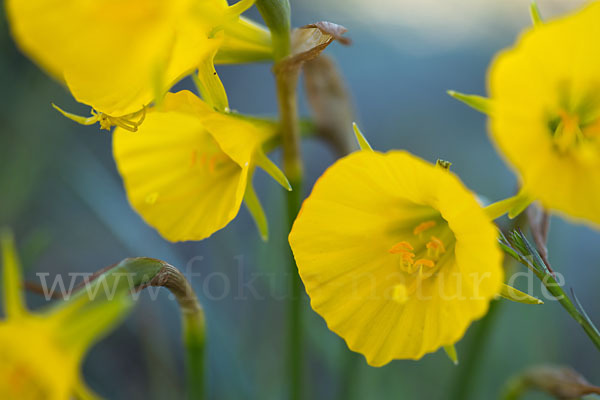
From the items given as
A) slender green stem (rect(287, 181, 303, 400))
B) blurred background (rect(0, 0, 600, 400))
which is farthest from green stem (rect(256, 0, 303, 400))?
blurred background (rect(0, 0, 600, 400))

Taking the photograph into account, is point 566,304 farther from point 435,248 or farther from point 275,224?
point 275,224

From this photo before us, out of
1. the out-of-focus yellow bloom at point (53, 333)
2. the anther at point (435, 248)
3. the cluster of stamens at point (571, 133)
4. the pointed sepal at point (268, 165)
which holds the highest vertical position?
the cluster of stamens at point (571, 133)

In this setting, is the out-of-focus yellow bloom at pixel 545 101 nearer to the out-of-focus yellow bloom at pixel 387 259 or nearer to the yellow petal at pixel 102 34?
the out-of-focus yellow bloom at pixel 387 259

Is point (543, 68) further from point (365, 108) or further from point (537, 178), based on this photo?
point (365, 108)

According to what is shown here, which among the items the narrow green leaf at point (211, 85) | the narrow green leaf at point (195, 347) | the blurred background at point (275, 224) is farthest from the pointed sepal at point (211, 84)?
the blurred background at point (275, 224)

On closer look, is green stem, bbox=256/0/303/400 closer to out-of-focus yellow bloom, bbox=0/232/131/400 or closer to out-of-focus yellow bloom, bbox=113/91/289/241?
out-of-focus yellow bloom, bbox=113/91/289/241

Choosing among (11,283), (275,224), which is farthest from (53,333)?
(275,224)
